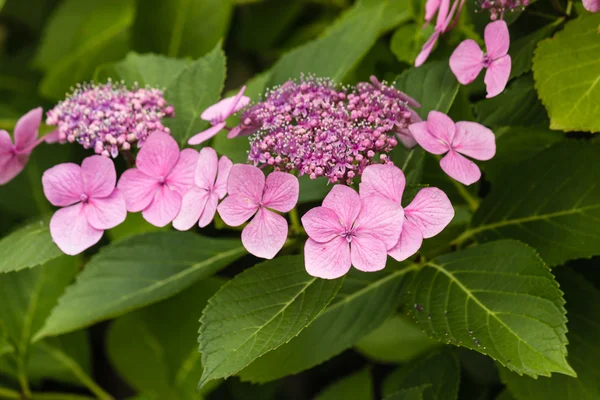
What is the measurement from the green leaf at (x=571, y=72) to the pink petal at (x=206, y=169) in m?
0.41

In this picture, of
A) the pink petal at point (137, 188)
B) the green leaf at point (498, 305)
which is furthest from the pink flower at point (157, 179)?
the green leaf at point (498, 305)

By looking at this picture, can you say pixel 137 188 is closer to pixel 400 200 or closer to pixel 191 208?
pixel 191 208

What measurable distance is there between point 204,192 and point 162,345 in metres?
0.76

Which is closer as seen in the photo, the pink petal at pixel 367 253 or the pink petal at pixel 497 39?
the pink petal at pixel 367 253

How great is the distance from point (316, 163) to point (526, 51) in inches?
14.4

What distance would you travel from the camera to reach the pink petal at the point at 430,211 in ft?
2.17

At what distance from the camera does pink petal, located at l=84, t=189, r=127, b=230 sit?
77 centimetres

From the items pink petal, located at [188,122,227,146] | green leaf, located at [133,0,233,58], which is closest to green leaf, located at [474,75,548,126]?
pink petal, located at [188,122,227,146]

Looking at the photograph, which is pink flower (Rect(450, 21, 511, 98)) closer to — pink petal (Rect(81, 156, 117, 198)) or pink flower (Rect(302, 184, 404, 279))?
pink flower (Rect(302, 184, 404, 279))

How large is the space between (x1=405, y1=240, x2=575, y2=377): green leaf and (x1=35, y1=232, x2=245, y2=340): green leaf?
1.08ft

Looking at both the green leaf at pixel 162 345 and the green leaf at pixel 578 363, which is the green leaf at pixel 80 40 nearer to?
the green leaf at pixel 162 345

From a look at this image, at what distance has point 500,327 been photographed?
709 millimetres

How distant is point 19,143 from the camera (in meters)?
0.86

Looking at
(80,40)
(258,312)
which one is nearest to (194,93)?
(258,312)
